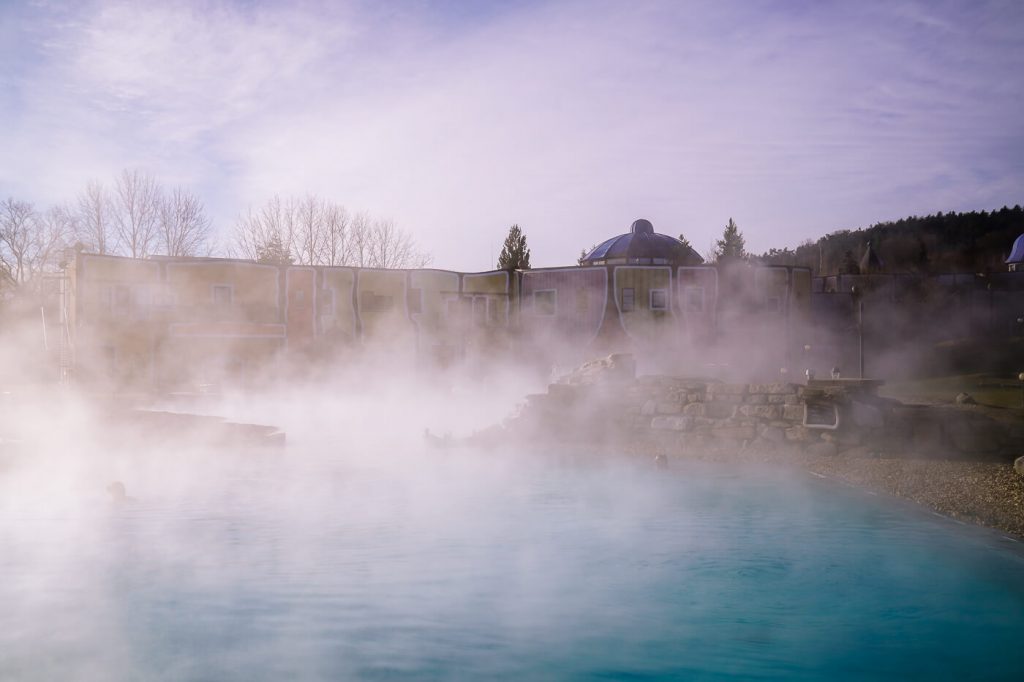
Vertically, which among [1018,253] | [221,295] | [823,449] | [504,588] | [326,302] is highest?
[1018,253]

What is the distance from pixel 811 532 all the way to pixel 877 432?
4912mm

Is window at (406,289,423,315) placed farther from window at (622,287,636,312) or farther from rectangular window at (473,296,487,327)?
window at (622,287,636,312)

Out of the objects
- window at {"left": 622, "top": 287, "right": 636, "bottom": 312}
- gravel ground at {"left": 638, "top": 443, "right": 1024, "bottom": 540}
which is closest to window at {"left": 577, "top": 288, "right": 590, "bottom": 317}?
window at {"left": 622, "top": 287, "right": 636, "bottom": 312}

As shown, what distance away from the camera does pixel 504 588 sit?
616 cm

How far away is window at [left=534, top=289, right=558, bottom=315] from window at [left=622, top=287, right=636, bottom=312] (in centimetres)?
228

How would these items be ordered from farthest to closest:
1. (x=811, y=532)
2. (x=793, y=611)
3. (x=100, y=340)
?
(x=100, y=340) < (x=811, y=532) < (x=793, y=611)

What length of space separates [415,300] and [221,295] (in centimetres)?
614

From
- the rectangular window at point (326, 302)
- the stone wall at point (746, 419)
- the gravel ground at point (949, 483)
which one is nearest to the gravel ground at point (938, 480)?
the gravel ground at point (949, 483)

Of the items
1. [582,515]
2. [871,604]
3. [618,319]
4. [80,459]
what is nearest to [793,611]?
[871,604]

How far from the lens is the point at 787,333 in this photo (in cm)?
2602

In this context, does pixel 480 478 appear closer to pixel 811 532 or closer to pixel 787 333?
pixel 811 532

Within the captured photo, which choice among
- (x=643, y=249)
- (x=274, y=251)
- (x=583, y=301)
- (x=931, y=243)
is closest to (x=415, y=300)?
(x=583, y=301)

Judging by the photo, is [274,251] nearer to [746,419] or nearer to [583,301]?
[583,301]

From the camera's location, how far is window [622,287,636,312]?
25.7m
